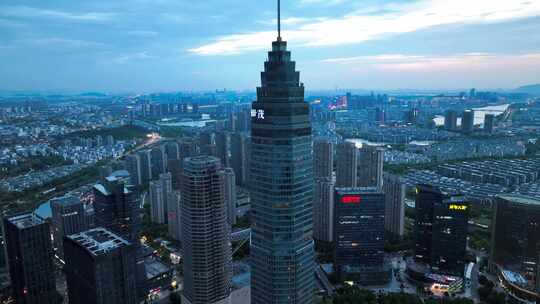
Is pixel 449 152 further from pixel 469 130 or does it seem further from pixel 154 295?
pixel 154 295

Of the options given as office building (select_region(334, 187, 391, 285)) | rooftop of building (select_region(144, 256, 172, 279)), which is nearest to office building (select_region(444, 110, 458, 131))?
office building (select_region(334, 187, 391, 285))

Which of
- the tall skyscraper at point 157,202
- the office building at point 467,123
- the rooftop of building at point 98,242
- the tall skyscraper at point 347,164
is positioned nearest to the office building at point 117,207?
the rooftop of building at point 98,242

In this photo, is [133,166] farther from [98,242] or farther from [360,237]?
[98,242]

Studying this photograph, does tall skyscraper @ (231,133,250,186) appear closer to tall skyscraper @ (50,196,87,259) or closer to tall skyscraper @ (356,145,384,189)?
tall skyscraper @ (356,145,384,189)

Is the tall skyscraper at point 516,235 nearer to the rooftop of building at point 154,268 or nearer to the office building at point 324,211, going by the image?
the office building at point 324,211

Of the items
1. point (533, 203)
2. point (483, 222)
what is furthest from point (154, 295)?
point (483, 222)

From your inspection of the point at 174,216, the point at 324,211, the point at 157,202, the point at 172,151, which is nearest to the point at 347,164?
the point at 324,211
